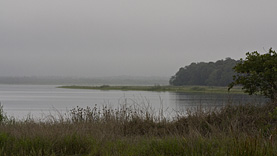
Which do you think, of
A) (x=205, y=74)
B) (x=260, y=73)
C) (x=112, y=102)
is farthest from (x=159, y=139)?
(x=205, y=74)

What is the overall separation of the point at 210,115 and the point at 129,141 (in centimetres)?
351

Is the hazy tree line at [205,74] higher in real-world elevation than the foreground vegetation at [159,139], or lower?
higher

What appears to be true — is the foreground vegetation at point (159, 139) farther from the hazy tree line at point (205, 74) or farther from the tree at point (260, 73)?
the hazy tree line at point (205, 74)

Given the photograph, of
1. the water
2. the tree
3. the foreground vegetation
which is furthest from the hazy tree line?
the foreground vegetation

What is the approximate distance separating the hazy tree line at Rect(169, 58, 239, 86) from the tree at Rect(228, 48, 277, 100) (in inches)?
2212

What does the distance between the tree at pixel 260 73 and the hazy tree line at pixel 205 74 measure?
2212 inches

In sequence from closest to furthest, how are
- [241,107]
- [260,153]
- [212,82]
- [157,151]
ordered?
[260,153] → [157,151] → [241,107] → [212,82]

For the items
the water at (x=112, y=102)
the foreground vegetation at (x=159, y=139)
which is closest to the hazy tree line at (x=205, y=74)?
the water at (x=112, y=102)

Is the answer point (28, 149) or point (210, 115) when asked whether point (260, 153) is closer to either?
point (28, 149)

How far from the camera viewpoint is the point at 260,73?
40.5 feet

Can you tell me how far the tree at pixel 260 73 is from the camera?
12.3 m

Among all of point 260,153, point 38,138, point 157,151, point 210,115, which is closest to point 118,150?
point 157,151

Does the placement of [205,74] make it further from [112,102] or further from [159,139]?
[159,139]

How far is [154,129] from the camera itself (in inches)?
417
